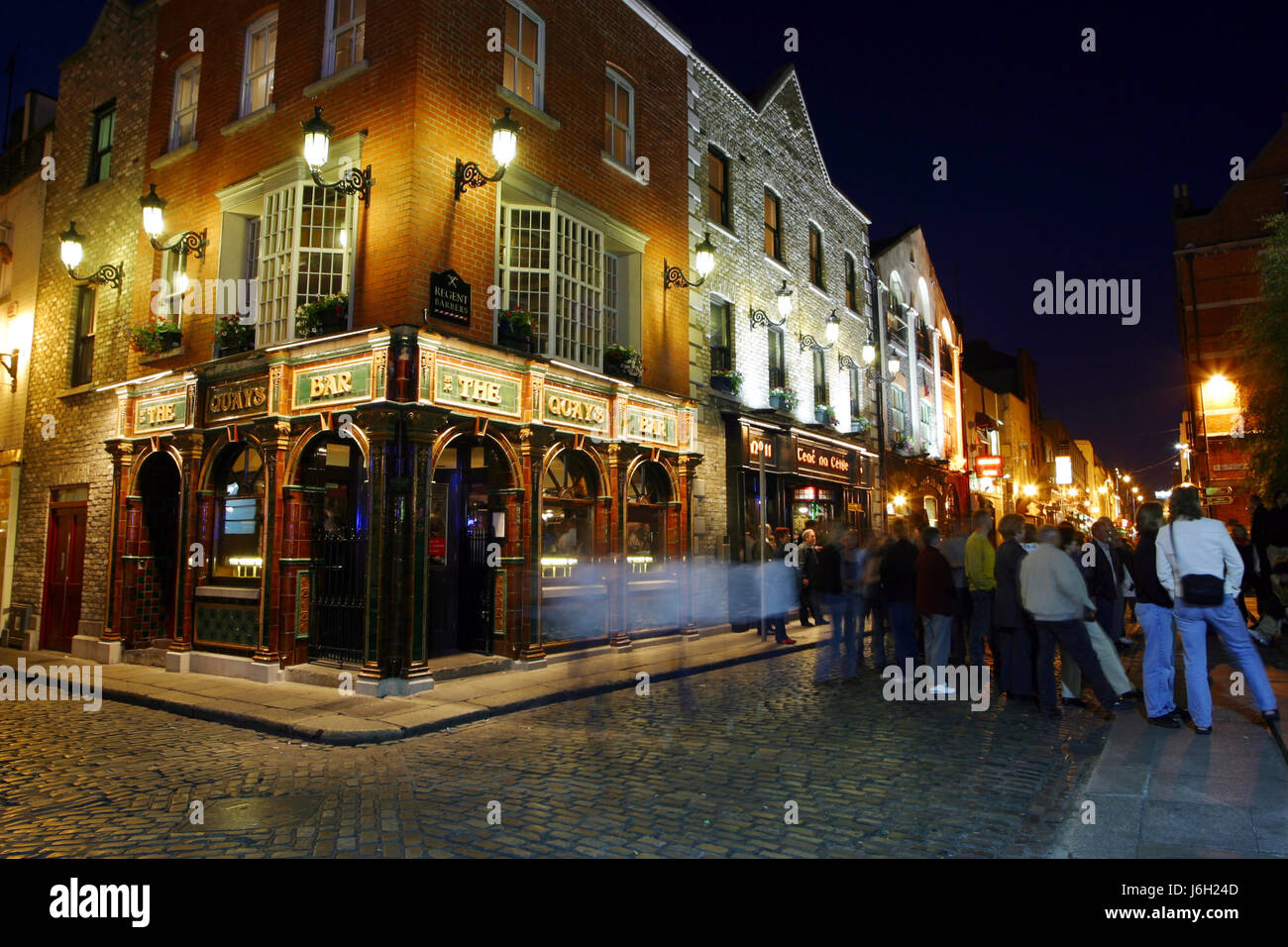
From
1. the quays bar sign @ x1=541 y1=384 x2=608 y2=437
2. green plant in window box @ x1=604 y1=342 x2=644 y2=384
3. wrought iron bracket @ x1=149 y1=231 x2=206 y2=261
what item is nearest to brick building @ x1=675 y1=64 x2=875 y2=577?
green plant in window box @ x1=604 y1=342 x2=644 y2=384

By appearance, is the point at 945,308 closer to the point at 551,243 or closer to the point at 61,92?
the point at 551,243

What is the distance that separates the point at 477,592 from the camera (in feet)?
38.2

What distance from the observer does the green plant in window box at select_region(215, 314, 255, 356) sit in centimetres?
1150

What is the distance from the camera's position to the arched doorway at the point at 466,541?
37.3 ft

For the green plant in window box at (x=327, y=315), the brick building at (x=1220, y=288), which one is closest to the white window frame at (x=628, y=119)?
the green plant in window box at (x=327, y=315)

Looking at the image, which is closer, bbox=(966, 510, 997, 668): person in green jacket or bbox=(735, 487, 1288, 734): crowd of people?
bbox=(735, 487, 1288, 734): crowd of people

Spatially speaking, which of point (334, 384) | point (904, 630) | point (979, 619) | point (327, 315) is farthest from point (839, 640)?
point (327, 315)

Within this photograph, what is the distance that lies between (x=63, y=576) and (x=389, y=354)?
9654 mm

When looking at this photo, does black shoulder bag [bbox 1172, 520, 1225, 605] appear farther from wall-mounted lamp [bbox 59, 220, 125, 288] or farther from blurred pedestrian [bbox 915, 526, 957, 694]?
wall-mounted lamp [bbox 59, 220, 125, 288]

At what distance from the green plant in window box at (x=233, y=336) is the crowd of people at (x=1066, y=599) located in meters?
8.73

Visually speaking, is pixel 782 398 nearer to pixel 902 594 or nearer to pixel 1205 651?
pixel 902 594

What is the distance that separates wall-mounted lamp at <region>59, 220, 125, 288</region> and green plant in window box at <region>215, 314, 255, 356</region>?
3554 mm
